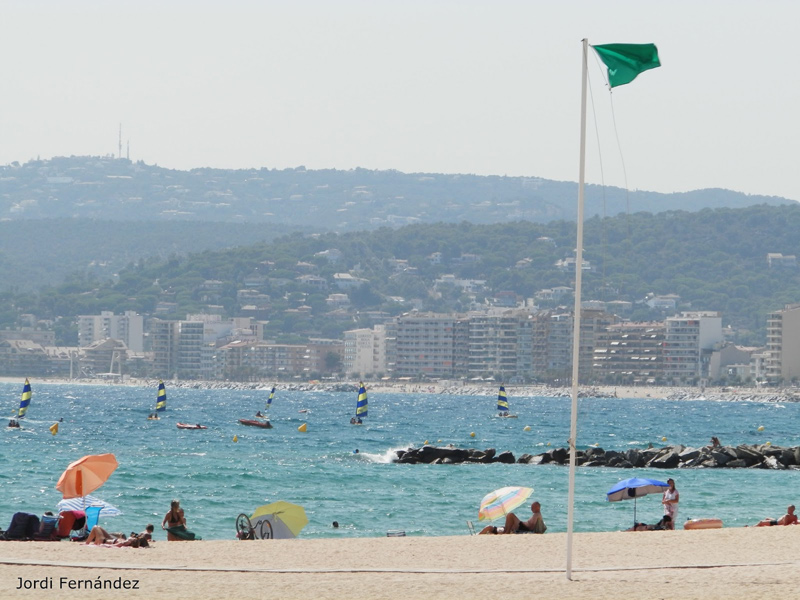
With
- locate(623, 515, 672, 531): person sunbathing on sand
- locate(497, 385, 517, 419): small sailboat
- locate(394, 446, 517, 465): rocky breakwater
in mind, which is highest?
locate(623, 515, 672, 531): person sunbathing on sand

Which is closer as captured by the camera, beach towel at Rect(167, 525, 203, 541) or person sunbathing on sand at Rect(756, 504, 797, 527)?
beach towel at Rect(167, 525, 203, 541)

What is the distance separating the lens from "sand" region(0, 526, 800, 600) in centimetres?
1739

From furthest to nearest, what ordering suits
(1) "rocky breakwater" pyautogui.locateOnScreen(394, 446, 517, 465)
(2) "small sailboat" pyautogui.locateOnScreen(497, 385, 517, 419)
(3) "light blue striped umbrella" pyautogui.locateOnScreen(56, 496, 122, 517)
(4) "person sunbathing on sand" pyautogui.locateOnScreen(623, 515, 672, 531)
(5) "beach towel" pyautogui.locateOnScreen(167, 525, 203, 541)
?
1. (2) "small sailboat" pyautogui.locateOnScreen(497, 385, 517, 419)
2. (1) "rocky breakwater" pyautogui.locateOnScreen(394, 446, 517, 465)
3. (4) "person sunbathing on sand" pyautogui.locateOnScreen(623, 515, 672, 531)
4. (5) "beach towel" pyautogui.locateOnScreen(167, 525, 203, 541)
5. (3) "light blue striped umbrella" pyautogui.locateOnScreen(56, 496, 122, 517)

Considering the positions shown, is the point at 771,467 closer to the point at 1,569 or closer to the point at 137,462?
the point at 137,462

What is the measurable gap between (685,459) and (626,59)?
36444 mm

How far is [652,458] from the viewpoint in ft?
177

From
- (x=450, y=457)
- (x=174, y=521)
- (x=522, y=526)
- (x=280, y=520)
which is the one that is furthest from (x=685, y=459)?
(x=174, y=521)

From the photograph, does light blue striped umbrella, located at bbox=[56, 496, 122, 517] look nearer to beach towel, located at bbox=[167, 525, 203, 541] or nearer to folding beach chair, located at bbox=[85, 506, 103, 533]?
folding beach chair, located at bbox=[85, 506, 103, 533]

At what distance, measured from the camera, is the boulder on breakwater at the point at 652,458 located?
171 feet

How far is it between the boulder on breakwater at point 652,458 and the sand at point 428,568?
2709 cm

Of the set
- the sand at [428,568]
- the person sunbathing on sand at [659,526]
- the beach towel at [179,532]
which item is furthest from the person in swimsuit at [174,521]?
the person sunbathing on sand at [659,526]

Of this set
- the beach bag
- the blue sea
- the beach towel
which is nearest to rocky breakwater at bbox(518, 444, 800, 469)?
the blue sea

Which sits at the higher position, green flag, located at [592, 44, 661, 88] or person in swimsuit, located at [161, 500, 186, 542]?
green flag, located at [592, 44, 661, 88]

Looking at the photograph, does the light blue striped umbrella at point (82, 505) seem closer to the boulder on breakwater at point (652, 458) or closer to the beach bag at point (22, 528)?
the beach bag at point (22, 528)
